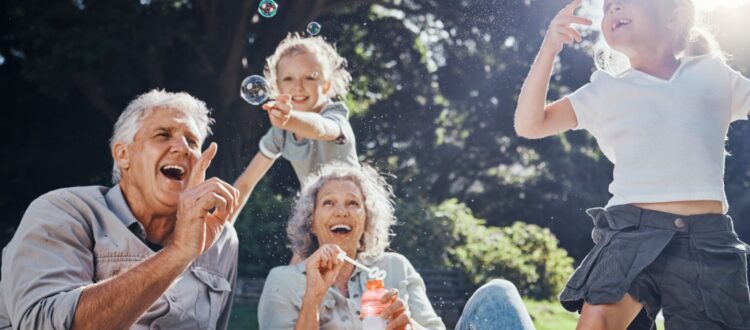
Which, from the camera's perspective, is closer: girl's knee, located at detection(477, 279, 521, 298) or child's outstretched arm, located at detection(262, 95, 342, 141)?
girl's knee, located at detection(477, 279, 521, 298)

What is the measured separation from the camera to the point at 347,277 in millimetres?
3441

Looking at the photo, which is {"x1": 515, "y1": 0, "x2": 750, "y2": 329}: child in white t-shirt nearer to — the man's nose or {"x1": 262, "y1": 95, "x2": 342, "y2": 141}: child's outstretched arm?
{"x1": 262, "y1": 95, "x2": 342, "y2": 141}: child's outstretched arm

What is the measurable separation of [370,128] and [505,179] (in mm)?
5264

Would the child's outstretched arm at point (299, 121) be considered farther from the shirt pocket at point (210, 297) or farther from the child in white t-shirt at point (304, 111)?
the shirt pocket at point (210, 297)

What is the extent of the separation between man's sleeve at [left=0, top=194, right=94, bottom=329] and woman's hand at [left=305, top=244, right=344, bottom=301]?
2.24 feet

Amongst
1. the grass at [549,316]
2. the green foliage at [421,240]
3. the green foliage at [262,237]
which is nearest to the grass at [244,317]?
the green foliage at [262,237]

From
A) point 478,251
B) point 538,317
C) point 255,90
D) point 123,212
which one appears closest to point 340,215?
point 255,90

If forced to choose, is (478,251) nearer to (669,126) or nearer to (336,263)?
(336,263)

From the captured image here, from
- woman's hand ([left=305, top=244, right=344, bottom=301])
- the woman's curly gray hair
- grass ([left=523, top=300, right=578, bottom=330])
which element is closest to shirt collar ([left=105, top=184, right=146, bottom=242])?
woman's hand ([left=305, top=244, right=344, bottom=301])

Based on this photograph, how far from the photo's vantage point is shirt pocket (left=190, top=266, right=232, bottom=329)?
2.85 meters

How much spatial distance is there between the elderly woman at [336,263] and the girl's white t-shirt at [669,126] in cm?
83

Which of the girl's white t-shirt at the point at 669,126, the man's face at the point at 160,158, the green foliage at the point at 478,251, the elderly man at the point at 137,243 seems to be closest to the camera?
the elderly man at the point at 137,243

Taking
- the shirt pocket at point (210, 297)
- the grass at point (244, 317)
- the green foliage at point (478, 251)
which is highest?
the shirt pocket at point (210, 297)

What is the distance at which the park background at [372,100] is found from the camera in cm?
967
